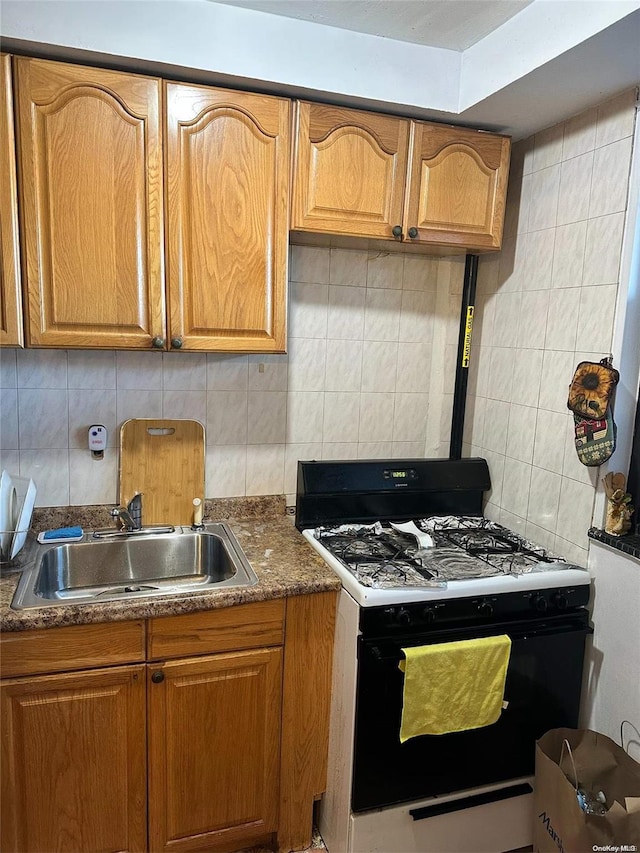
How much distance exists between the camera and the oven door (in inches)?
63.4

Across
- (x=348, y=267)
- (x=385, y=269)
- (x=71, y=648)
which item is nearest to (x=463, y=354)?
(x=385, y=269)

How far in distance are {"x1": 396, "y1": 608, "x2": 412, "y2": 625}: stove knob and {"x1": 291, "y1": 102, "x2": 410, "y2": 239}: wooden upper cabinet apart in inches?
44.3

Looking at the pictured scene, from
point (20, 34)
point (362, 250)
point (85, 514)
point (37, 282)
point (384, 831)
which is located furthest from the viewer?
point (362, 250)

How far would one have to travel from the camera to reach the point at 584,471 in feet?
5.90

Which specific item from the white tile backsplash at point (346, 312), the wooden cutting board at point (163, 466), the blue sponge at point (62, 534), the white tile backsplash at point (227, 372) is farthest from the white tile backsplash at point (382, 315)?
the blue sponge at point (62, 534)

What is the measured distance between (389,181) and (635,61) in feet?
2.26

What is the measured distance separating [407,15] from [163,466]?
1525mm

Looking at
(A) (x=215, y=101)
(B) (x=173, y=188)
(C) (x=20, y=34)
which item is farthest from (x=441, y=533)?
(C) (x=20, y=34)

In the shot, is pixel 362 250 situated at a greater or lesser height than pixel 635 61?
lesser

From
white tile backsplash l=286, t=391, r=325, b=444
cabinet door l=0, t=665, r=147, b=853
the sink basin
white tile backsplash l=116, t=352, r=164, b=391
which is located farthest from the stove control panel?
white tile backsplash l=116, t=352, r=164, b=391

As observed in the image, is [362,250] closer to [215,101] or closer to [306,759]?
[215,101]

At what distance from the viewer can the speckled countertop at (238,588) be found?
1.44m

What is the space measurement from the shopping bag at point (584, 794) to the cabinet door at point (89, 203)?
1.66 metres

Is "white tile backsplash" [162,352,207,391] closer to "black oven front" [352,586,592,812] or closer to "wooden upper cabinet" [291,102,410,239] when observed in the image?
"wooden upper cabinet" [291,102,410,239]
